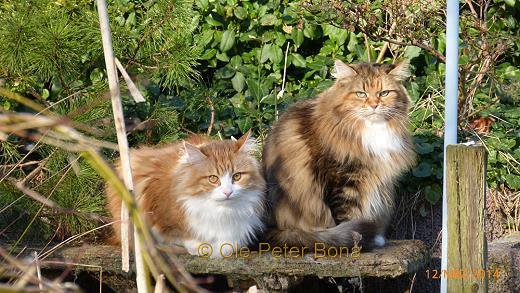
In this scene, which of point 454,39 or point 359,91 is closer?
point 454,39

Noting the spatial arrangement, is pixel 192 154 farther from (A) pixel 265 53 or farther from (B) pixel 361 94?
(A) pixel 265 53

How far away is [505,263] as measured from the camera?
4727 millimetres

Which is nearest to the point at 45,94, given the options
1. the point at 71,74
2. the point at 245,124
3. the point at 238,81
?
the point at 71,74

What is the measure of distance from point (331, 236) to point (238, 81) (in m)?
2.23

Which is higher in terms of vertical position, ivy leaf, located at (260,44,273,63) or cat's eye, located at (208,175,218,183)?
ivy leaf, located at (260,44,273,63)

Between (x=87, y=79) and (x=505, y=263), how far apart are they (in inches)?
114

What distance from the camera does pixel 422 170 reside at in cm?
516

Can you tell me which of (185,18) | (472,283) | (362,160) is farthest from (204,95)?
(472,283)

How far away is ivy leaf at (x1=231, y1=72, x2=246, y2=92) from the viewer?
5.77 meters

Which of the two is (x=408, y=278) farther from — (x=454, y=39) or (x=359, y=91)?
(x=454, y=39)

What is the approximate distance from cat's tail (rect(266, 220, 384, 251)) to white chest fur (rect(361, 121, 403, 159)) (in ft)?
1.30

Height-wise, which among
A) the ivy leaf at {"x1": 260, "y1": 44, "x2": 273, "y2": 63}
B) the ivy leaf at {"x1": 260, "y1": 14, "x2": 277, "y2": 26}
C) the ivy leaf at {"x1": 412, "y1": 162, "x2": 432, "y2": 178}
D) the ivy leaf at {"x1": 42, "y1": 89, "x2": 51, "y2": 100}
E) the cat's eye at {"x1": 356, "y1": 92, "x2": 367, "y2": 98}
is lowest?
the ivy leaf at {"x1": 412, "y1": 162, "x2": 432, "y2": 178}

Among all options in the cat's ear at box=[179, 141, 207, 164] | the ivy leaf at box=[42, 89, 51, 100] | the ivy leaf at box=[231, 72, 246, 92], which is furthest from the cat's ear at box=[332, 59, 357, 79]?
the ivy leaf at box=[42, 89, 51, 100]

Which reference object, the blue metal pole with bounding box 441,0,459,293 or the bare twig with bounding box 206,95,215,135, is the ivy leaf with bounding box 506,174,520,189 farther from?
the bare twig with bounding box 206,95,215,135
